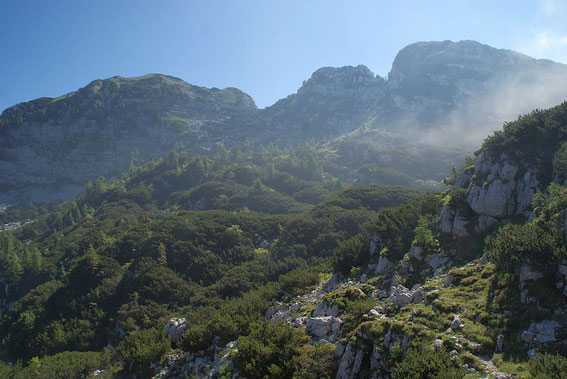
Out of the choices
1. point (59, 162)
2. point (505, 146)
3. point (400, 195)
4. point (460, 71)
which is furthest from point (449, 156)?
point (59, 162)

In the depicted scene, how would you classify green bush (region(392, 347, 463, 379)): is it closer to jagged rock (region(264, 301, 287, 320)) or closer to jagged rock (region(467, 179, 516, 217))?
jagged rock (region(264, 301, 287, 320))

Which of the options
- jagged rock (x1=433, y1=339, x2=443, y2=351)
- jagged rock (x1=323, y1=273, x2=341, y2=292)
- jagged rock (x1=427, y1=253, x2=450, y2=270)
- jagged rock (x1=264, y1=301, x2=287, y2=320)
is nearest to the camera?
jagged rock (x1=433, y1=339, x2=443, y2=351)

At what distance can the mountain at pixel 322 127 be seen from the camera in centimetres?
13775

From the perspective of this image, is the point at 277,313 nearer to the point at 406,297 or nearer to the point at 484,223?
the point at 406,297

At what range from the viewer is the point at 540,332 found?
1146 centimetres

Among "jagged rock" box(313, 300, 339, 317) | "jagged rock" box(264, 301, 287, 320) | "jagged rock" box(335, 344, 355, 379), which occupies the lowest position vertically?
"jagged rock" box(264, 301, 287, 320)

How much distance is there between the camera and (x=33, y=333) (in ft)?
112

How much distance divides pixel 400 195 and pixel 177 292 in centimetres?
4622

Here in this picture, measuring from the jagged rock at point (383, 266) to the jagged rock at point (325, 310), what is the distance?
539 cm

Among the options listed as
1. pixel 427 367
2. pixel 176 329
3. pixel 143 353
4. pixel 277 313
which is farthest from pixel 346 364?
pixel 176 329

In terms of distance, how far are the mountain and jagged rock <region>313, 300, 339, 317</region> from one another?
95.8m

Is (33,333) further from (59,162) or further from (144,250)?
(59,162)

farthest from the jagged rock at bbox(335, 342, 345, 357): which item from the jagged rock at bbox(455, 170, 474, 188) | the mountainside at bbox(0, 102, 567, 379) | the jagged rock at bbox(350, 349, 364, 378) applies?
the jagged rock at bbox(455, 170, 474, 188)

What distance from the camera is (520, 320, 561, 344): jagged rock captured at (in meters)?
11.2
